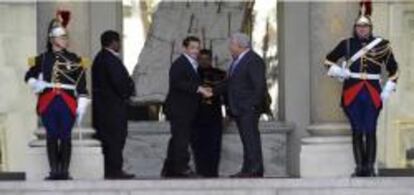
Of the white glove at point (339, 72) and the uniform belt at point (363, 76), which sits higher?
the white glove at point (339, 72)

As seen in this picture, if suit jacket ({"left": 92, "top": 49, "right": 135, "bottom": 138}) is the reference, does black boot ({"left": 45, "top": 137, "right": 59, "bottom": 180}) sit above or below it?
below

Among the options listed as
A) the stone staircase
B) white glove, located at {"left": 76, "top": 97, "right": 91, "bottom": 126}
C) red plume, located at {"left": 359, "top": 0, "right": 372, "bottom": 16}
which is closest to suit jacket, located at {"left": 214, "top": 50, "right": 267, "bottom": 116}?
red plume, located at {"left": 359, "top": 0, "right": 372, "bottom": 16}

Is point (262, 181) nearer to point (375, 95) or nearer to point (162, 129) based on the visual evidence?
point (375, 95)

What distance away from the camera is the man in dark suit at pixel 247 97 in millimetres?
17703

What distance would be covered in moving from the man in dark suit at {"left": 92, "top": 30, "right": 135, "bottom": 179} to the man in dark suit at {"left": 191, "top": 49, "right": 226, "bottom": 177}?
1.00 meters

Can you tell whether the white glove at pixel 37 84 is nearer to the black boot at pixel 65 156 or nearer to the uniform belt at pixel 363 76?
the black boot at pixel 65 156

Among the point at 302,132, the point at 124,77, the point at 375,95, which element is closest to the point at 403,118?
the point at 302,132

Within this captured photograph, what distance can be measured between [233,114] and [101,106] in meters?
1.63

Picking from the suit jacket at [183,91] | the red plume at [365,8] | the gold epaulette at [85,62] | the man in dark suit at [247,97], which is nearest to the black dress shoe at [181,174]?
the suit jacket at [183,91]

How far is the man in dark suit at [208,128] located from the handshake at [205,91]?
0.36 metres

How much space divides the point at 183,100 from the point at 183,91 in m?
0.12

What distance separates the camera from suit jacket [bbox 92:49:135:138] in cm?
1828

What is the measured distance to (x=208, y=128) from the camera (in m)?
19.1

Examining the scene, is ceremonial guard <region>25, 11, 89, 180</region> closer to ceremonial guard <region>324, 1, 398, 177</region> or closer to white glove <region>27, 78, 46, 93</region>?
white glove <region>27, 78, 46, 93</region>
